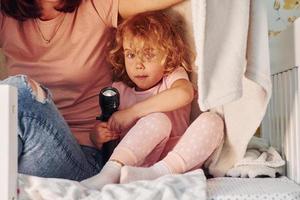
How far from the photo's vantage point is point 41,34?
140 cm

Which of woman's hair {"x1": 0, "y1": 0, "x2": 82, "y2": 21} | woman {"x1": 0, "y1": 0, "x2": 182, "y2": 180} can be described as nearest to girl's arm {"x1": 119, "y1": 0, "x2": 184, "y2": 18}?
woman {"x1": 0, "y1": 0, "x2": 182, "y2": 180}

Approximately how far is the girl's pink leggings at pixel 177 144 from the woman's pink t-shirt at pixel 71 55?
0.76 ft

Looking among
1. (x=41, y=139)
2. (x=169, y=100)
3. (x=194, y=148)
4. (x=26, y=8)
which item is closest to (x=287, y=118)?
(x=194, y=148)

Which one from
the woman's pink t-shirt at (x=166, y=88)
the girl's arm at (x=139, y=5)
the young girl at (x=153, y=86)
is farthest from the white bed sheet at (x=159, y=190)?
the girl's arm at (x=139, y=5)

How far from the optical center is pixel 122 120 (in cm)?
133

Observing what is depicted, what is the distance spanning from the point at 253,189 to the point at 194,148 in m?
0.21

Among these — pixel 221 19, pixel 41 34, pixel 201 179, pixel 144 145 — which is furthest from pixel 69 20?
pixel 201 179

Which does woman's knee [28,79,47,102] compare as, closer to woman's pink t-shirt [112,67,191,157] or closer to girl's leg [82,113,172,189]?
girl's leg [82,113,172,189]

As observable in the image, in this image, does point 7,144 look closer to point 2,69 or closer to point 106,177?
point 106,177

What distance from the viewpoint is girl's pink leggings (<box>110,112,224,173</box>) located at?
111cm

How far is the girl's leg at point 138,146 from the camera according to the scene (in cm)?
105

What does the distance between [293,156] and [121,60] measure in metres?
0.54

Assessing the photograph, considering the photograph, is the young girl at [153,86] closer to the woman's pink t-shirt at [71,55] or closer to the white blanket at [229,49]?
the woman's pink t-shirt at [71,55]

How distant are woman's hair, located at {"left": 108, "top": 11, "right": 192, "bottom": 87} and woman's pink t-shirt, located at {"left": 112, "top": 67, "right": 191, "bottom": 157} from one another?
0.02m
